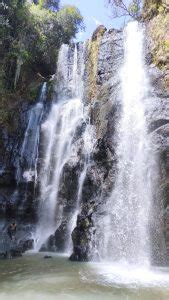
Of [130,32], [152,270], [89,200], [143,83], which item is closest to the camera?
[152,270]

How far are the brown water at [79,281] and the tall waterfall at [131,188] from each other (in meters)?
1.16

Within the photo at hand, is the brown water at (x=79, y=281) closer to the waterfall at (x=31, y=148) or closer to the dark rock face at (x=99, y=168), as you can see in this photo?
the dark rock face at (x=99, y=168)

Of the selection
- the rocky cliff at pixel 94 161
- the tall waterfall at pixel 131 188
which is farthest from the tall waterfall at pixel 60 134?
the tall waterfall at pixel 131 188

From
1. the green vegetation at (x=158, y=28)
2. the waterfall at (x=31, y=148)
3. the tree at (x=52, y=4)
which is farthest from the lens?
the tree at (x=52, y=4)

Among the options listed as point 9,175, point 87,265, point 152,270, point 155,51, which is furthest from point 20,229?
point 155,51

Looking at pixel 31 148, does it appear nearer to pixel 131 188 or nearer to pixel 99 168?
pixel 99 168

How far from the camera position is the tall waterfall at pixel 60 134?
58.5 ft

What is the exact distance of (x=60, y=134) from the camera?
20703 millimetres

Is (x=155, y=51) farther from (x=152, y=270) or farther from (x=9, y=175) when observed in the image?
(x=152, y=270)

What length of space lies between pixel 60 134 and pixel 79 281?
12266 millimetres

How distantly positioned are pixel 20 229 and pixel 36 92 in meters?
9.43

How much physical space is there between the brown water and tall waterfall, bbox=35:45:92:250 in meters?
4.65

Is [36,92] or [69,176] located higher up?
[36,92]

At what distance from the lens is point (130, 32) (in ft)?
71.5
